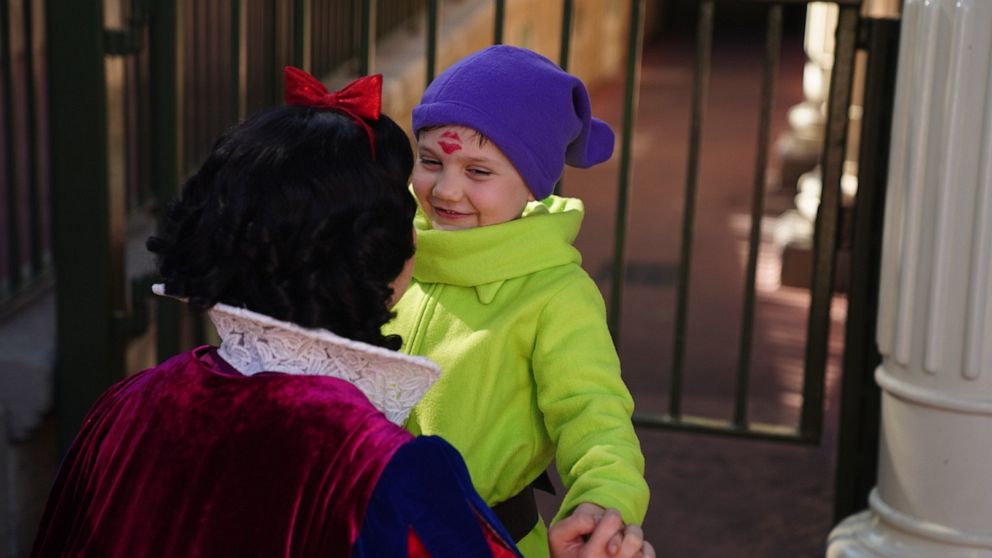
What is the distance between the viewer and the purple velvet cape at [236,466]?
5.59 feet

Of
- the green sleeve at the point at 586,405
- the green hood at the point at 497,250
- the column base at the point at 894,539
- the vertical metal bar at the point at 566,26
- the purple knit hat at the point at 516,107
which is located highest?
the vertical metal bar at the point at 566,26

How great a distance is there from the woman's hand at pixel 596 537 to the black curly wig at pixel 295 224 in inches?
14.0

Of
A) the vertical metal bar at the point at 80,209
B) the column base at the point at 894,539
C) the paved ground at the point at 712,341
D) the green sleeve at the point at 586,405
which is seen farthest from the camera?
the paved ground at the point at 712,341

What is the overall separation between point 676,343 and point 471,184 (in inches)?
60.5

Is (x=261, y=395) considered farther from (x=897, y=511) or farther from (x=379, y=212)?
(x=897, y=511)

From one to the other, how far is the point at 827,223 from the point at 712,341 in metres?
2.57

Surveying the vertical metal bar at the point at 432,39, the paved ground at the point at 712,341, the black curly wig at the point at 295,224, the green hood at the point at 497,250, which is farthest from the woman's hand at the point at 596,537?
the paved ground at the point at 712,341

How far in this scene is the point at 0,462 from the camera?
144 inches

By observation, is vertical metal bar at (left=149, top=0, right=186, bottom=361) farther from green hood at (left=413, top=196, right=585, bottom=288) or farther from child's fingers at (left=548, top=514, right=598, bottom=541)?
child's fingers at (left=548, top=514, right=598, bottom=541)

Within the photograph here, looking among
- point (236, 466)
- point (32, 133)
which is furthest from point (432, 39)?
point (236, 466)

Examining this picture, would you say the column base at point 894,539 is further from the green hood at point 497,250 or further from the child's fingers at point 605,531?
the child's fingers at point 605,531

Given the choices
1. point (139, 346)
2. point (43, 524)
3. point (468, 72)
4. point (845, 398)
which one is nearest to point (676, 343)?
point (845, 398)

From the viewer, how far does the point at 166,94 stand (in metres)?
3.60

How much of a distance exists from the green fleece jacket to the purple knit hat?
0.09m
